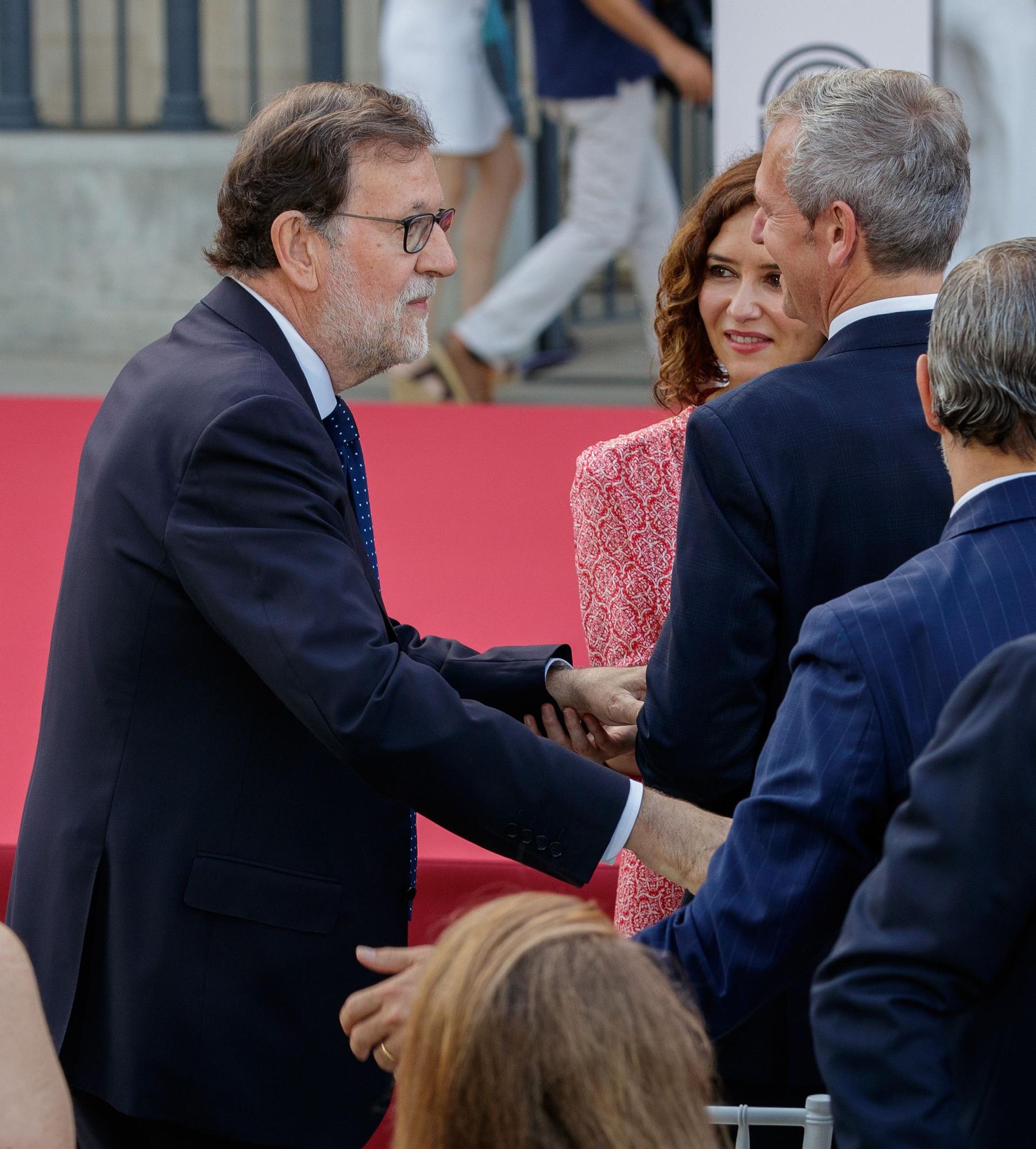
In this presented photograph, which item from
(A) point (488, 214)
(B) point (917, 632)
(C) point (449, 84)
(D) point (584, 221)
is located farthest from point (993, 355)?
(A) point (488, 214)

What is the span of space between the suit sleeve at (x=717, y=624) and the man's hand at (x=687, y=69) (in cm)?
433

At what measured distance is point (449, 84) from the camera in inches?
235

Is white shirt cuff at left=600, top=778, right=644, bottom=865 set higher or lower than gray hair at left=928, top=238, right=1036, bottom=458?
lower

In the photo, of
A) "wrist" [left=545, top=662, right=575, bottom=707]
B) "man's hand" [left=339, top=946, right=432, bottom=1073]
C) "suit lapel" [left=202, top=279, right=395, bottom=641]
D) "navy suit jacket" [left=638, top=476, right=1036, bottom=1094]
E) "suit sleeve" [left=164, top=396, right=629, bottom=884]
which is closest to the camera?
"navy suit jacket" [left=638, top=476, right=1036, bottom=1094]

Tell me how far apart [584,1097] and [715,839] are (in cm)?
81

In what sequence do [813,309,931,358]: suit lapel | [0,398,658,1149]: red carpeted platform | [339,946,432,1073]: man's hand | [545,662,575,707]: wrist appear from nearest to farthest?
[339,946,432,1073]: man's hand → [813,309,931,358]: suit lapel → [545,662,575,707]: wrist → [0,398,658,1149]: red carpeted platform

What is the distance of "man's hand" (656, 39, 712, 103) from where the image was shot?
583 cm

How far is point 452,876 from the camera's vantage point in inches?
98.1

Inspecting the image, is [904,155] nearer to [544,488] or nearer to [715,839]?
[715,839]

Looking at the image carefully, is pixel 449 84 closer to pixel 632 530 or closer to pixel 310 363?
pixel 632 530

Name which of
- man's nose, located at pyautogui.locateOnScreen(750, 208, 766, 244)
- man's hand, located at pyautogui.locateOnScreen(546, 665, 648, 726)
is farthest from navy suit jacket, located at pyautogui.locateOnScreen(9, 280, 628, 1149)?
man's nose, located at pyautogui.locateOnScreen(750, 208, 766, 244)

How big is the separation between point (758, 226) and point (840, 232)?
24 cm

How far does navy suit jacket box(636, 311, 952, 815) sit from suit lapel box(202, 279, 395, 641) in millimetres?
389

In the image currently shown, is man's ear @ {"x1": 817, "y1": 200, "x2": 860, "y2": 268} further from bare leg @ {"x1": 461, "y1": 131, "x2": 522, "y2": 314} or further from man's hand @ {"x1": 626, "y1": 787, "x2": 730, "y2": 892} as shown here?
bare leg @ {"x1": 461, "y1": 131, "x2": 522, "y2": 314}
